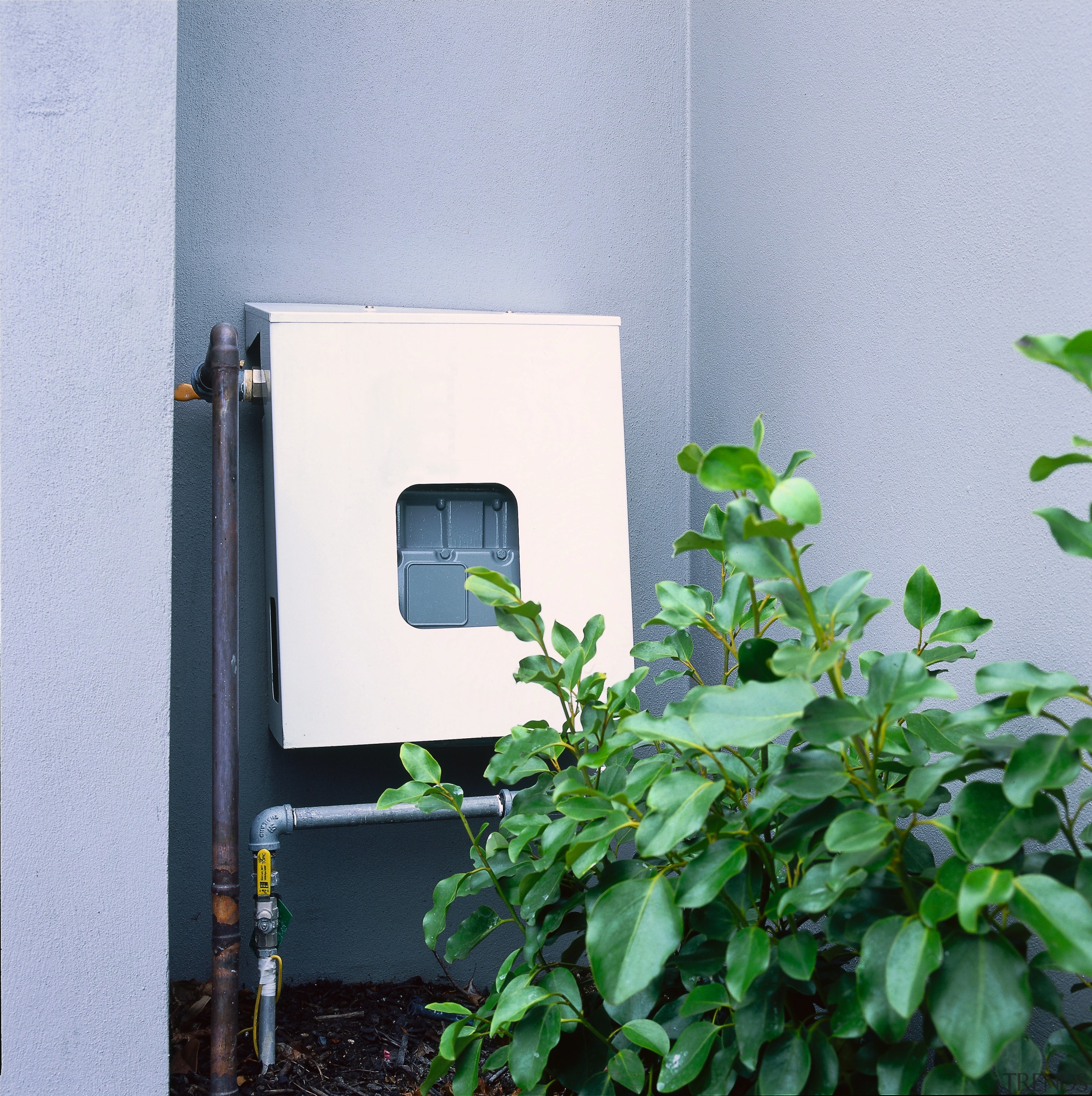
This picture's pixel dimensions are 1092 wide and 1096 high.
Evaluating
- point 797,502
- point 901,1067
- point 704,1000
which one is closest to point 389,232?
point 797,502

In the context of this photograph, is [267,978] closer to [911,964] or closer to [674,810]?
[674,810]

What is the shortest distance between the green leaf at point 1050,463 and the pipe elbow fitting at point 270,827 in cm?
123

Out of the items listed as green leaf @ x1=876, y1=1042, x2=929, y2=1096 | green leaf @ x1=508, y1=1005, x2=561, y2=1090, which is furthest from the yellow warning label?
green leaf @ x1=876, y1=1042, x2=929, y2=1096

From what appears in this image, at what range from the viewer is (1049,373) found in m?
1.07

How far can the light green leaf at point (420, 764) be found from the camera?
1041 millimetres

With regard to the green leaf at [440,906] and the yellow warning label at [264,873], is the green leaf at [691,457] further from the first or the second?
the yellow warning label at [264,873]

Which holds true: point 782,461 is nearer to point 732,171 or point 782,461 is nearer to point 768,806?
point 732,171

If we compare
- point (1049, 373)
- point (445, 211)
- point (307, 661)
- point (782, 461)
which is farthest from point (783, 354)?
point (307, 661)

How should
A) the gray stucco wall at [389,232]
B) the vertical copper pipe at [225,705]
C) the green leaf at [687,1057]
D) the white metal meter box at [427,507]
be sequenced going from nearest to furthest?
1. the green leaf at [687,1057]
2. the vertical copper pipe at [225,705]
3. the white metal meter box at [427,507]
4. the gray stucco wall at [389,232]

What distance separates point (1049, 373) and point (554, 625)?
0.63 meters

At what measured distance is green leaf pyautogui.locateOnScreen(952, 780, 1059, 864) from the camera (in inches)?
25.2

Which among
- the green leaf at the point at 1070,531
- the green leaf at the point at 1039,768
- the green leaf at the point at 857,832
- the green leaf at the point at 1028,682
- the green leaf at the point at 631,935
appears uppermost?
the green leaf at the point at 1070,531

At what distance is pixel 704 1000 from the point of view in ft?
2.55

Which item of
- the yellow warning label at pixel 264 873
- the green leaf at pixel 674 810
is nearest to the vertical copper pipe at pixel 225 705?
the yellow warning label at pixel 264 873
